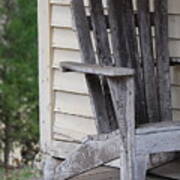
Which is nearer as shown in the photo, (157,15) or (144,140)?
(144,140)

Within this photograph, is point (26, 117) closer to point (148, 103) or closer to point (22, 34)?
point (22, 34)

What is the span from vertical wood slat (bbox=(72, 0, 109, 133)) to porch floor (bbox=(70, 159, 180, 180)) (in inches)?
17.3

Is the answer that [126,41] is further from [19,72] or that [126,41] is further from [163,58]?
[19,72]

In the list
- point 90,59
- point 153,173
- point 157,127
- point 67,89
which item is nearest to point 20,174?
point 67,89

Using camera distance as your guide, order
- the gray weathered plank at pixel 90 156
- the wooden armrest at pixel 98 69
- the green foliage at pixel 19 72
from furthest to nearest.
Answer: the green foliage at pixel 19 72 < the gray weathered plank at pixel 90 156 < the wooden armrest at pixel 98 69

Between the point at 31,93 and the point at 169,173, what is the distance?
3.54 metres

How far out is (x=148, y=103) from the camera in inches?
197

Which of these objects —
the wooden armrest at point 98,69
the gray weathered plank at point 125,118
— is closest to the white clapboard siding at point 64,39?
the wooden armrest at point 98,69

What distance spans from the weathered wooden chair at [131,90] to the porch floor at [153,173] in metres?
0.08

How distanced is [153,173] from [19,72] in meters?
3.56

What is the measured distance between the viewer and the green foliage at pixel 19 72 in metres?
8.31

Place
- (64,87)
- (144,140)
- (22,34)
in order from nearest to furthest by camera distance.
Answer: (144,140)
(64,87)
(22,34)

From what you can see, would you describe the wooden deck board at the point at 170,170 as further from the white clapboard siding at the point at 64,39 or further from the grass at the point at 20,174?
the grass at the point at 20,174

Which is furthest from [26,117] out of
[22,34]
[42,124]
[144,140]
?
[144,140]
